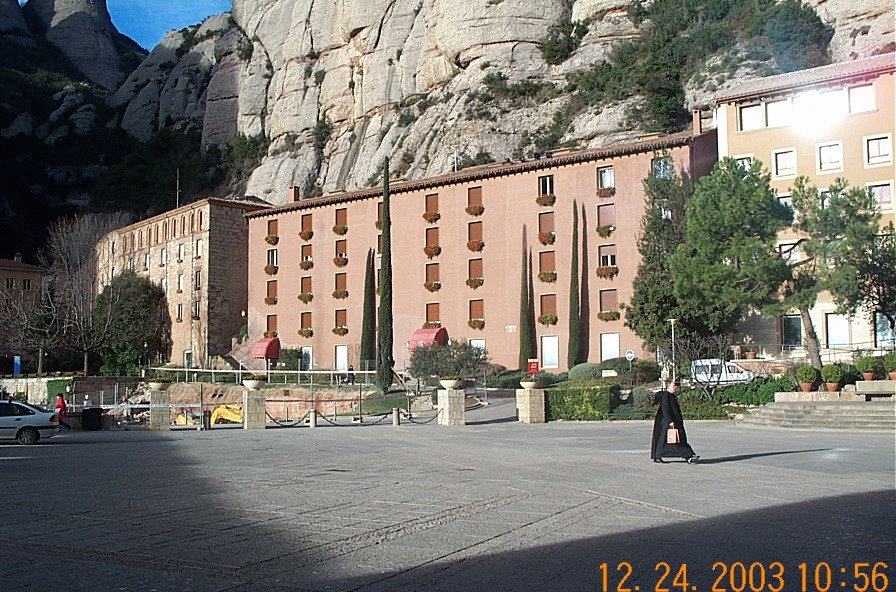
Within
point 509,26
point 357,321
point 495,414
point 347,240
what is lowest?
point 495,414

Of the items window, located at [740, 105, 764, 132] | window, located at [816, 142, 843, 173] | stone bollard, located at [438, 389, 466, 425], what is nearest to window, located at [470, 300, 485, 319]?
window, located at [740, 105, 764, 132]

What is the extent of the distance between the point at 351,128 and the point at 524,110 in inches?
902

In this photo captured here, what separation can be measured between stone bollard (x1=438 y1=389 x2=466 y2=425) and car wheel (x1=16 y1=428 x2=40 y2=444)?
12133 millimetres

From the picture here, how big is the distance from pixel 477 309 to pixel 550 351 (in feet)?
17.9

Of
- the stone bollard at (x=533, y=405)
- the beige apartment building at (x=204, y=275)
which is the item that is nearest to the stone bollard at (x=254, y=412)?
the stone bollard at (x=533, y=405)

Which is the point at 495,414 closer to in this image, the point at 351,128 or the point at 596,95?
the point at 596,95

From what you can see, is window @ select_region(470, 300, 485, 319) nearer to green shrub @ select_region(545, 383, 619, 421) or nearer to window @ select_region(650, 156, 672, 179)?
window @ select_region(650, 156, 672, 179)

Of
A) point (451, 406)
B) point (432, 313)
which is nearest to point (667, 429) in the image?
point (451, 406)

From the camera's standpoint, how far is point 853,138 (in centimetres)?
4288

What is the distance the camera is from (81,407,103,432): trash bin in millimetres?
31692

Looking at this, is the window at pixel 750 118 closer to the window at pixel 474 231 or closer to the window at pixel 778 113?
the window at pixel 778 113

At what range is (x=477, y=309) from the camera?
174 ft

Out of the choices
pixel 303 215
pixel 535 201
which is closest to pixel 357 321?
pixel 303 215

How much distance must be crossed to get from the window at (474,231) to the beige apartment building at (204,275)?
21.6 m
